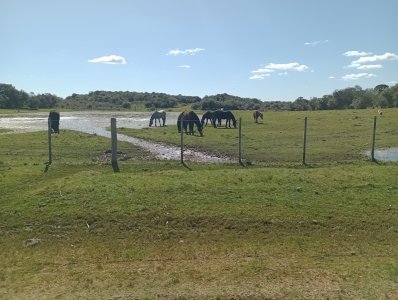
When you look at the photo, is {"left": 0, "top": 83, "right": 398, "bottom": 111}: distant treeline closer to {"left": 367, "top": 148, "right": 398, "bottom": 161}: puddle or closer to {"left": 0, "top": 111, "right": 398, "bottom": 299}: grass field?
{"left": 367, "top": 148, "right": 398, "bottom": 161}: puddle

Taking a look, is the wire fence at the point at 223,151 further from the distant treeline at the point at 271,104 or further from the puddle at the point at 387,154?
the distant treeline at the point at 271,104

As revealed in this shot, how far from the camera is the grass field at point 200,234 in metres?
6.82

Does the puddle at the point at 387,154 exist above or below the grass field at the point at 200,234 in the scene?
above

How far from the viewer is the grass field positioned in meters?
6.82

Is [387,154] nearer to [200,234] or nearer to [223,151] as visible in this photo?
[223,151]

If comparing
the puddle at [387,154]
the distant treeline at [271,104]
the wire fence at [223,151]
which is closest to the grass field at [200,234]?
the wire fence at [223,151]

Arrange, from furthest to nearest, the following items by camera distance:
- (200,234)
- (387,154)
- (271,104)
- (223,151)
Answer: (271,104) < (223,151) < (387,154) < (200,234)

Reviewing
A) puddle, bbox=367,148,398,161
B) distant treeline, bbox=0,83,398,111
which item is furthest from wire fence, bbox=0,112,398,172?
distant treeline, bbox=0,83,398,111

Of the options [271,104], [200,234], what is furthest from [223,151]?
[271,104]

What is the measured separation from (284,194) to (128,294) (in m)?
6.23

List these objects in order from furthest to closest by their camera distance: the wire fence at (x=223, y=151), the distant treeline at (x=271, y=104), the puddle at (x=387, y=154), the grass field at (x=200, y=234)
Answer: the distant treeline at (x=271, y=104)
the puddle at (x=387, y=154)
the wire fence at (x=223, y=151)
the grass field at (x=200, y=234)

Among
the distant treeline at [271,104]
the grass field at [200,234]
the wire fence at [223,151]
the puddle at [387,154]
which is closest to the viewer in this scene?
the grass field at [200,234]

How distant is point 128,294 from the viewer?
256 inches

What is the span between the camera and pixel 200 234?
30.2ft
